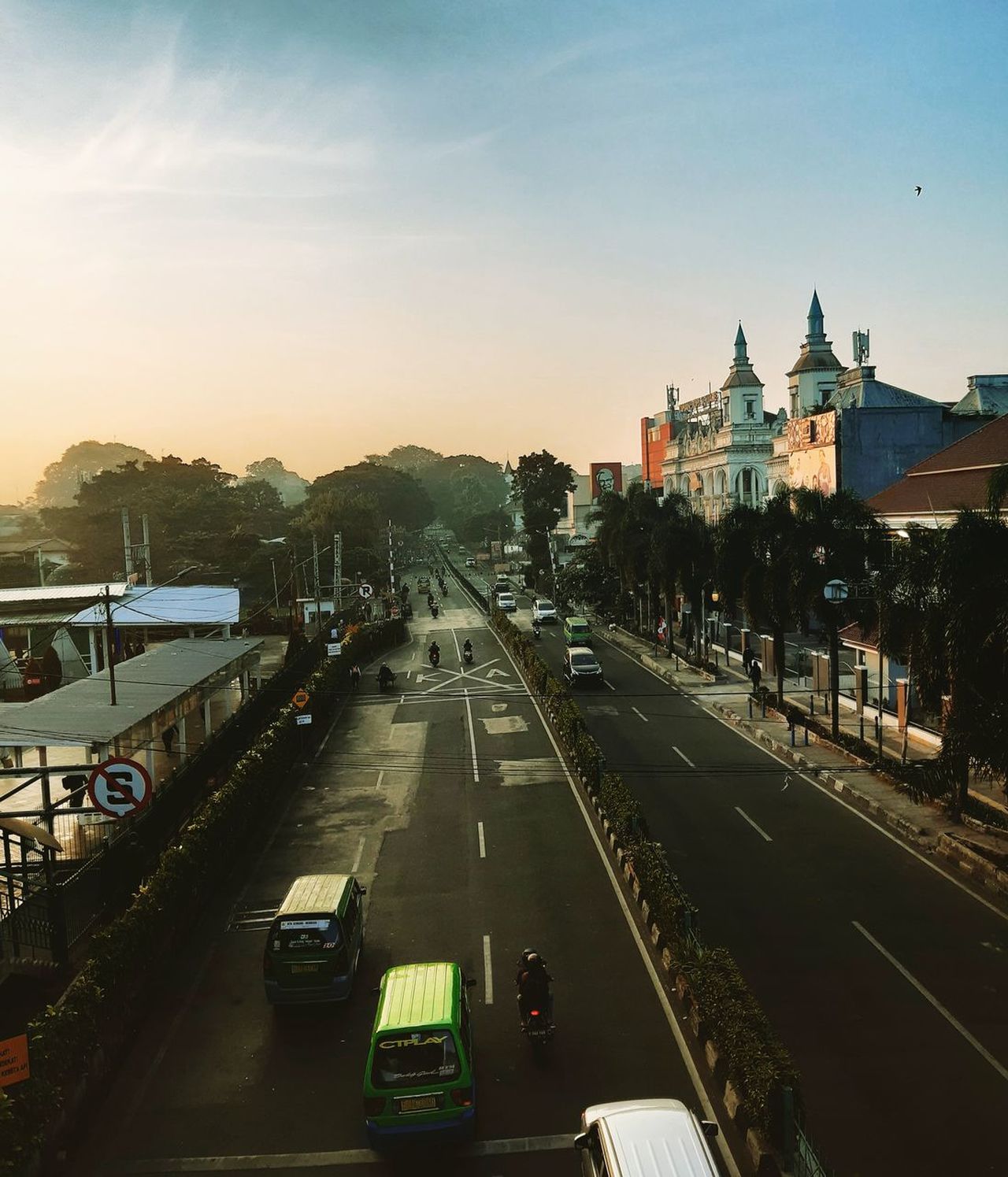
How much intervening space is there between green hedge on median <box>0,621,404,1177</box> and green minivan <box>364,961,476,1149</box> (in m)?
3.66

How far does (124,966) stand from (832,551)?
25.7 m

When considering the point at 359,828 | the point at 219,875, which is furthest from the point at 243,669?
the point at 219,875

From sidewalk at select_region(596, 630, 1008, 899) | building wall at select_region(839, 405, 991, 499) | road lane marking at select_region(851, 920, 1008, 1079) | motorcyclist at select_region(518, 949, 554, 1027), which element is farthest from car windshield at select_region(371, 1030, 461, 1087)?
building wall at select_region(839, 405, 991, 499)

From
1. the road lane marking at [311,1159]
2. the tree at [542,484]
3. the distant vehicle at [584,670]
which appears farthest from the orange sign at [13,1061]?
the tree at [542,484]

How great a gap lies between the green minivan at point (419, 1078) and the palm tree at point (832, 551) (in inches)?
899

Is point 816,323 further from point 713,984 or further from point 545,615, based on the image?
point 713,984

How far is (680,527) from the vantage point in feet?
169

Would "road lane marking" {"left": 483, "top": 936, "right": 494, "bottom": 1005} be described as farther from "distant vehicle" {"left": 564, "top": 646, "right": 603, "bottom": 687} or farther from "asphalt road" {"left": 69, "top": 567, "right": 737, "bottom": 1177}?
"distant vehicle" {"left": 564, "top": 646, "right": 603, "bottom": 687}

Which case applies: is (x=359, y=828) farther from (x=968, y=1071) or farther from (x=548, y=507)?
(x=548, y=507)

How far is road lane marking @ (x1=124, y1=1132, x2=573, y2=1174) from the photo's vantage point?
11086 millimetres

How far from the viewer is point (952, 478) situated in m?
36.3

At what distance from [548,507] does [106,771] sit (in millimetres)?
96645

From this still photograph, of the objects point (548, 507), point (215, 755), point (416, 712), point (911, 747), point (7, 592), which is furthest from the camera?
Answer: point (548, 507)

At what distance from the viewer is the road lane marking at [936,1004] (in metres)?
12.6
